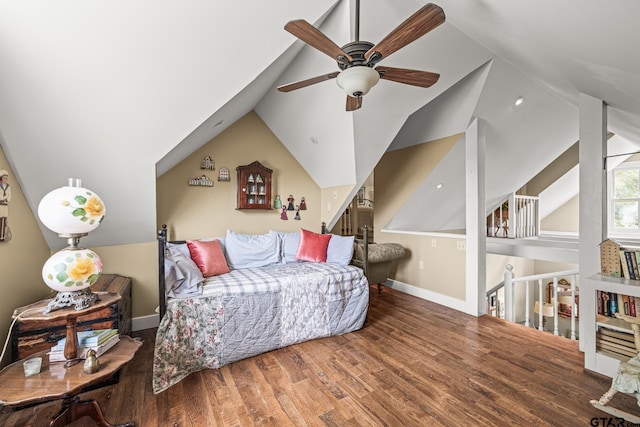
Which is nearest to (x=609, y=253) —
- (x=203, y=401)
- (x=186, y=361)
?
(x=203, y=401)

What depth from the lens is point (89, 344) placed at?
160cm

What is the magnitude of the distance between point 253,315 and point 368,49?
2.16 meters

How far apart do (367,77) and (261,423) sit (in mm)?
2126

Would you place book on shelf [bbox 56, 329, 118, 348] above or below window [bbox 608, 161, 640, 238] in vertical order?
below

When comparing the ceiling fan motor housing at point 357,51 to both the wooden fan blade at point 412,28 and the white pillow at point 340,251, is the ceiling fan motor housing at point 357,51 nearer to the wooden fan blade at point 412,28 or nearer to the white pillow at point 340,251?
the wooden fan blade at point 412,28

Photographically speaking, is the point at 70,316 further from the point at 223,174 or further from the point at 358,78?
the point at 223,174

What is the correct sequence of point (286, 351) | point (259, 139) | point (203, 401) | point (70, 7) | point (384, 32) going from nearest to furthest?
point (70, 7), point (203, 401), point (384, 32), point (286, 351), point (259, 139)

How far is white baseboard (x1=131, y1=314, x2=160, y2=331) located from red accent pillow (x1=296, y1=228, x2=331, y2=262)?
167cm

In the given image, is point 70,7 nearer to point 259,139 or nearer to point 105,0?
point 105,0

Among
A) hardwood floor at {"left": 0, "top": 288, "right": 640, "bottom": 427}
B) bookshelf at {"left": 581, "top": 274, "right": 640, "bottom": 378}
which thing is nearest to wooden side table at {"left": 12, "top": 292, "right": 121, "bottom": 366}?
Answer: hardwood floor at {"left": 0, "top": 288, "right": 640, "bottom": 427}

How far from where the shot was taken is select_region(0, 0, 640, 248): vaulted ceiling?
149cm

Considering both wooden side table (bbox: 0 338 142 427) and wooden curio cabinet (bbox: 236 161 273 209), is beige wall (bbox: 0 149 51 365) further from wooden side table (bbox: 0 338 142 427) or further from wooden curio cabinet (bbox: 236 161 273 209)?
wooden curio cabinet (bbox: 236 161 273 209)

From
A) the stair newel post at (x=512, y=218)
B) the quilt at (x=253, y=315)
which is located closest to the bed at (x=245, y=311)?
the quilt at (x=253, y=315)

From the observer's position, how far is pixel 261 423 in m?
1.66
